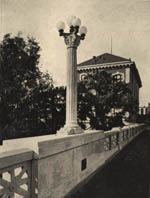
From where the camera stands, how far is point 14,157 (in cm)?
313

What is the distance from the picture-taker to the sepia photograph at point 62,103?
13.0 ft

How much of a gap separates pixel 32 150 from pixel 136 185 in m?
4.04

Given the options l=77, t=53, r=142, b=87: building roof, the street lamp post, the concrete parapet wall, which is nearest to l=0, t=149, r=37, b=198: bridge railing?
the concrete parapet wall

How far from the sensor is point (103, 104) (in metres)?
13.7

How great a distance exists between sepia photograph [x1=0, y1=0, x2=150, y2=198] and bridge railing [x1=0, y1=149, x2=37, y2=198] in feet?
0.05

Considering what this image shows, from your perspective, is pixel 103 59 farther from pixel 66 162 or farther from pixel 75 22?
pixel 66 162

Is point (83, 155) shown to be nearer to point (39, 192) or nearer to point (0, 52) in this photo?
point (39, 192)

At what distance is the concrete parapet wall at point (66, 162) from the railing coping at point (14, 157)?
0.29 metres

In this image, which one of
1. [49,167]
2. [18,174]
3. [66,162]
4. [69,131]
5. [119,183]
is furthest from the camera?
[119,183]

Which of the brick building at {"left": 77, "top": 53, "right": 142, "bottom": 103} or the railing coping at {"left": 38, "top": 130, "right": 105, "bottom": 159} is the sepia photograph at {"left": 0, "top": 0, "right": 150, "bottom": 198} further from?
the brick building at {"left": 77, "top": 53, "right": 142, "bottom": 103}

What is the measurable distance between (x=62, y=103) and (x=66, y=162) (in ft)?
25.5

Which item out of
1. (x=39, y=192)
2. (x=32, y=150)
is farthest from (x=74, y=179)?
(x=32, y=150)

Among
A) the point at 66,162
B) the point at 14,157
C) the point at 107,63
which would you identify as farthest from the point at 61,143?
the point at 107,63

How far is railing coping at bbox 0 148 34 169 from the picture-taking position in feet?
9.60
